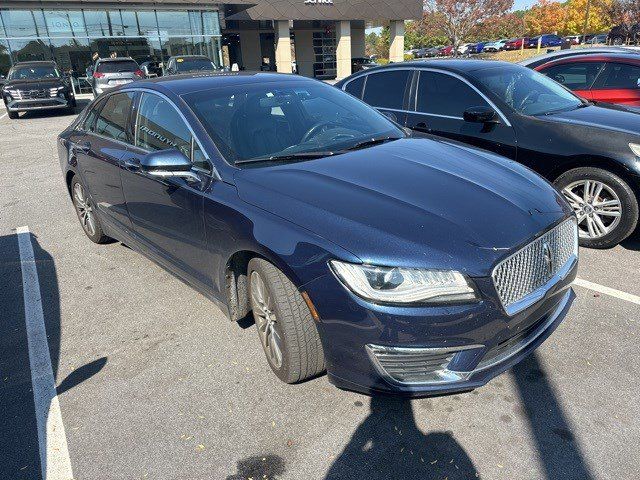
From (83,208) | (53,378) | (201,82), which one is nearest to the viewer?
(53,378)

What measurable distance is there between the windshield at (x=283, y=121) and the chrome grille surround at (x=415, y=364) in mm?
1421

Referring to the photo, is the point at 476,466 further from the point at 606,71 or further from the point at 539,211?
the point at 606,71

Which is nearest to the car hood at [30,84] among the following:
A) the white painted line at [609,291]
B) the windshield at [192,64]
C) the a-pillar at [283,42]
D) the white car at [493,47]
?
the windshield at [192,64]

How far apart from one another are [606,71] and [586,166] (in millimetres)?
3154

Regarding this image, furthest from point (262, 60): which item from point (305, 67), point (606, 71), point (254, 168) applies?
point (254, 168)

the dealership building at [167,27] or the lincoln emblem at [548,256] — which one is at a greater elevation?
the dealership building at [167,27]

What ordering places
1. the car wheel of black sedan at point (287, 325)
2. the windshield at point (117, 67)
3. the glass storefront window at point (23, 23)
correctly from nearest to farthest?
the car wheel of black sedan at point (287, 325), the windshield at point (117, 67), the glass storefront window at point (23, 23)

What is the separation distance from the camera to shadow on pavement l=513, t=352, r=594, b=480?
7.15 feet

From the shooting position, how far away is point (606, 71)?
6.57 m

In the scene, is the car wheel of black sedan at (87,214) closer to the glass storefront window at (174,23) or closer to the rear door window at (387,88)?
the rear door window at (387,88)

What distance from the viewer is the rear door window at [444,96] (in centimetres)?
494

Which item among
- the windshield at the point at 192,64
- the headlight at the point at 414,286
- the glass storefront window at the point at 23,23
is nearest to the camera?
the headlight at the point at 414,286

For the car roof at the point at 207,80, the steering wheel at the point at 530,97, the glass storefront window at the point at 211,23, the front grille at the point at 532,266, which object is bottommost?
the front grille at the point at 532,266

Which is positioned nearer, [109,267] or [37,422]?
[37,422]
